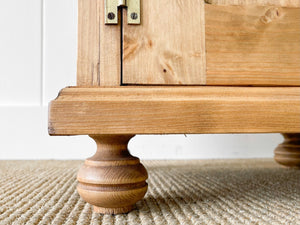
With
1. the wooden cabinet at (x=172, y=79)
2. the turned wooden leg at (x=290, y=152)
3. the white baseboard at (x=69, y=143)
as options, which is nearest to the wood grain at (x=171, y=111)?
the wooden cabinet at (x=172, y=79)

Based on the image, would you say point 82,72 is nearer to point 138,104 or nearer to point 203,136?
point 138,104

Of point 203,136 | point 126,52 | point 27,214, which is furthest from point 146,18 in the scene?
point 203,136

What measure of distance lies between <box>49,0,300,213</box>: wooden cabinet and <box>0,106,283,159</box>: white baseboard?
0.67 m

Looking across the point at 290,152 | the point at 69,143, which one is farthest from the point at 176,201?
the point at 69,143

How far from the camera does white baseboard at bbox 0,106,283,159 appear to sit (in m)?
1.00

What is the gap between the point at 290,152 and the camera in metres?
0.76

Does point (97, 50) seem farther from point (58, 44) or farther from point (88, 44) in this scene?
point (58, 44)

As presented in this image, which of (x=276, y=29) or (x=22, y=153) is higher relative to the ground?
(x=276, y=29)

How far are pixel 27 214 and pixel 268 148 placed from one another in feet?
2.91

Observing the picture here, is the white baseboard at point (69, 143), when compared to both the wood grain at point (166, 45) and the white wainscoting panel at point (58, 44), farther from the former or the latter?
the wood grain at point (166, 45)

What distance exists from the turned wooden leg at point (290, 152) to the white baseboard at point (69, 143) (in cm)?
28

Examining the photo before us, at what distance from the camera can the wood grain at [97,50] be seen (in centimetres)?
35

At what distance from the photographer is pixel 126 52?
0.35m

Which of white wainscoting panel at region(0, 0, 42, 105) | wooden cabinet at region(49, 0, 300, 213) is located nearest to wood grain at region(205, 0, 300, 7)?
wooden cabinet at region(49, 0, 300, 213)
